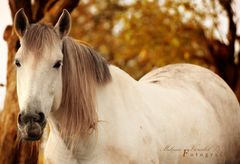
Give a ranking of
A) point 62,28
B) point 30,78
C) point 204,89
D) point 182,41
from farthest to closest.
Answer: point 182,41
point 204,89
point 62,28
point 30,78

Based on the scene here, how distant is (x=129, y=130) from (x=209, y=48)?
810cm

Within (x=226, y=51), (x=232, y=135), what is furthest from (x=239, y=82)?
(x=232, y=135)

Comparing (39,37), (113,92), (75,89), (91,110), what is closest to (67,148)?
(91,110)

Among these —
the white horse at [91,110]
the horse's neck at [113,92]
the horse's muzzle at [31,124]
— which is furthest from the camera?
the horse's neck at [113,92]

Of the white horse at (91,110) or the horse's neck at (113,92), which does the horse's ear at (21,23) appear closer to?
the white horse at (91,110)

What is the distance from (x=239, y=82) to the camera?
1180 cm

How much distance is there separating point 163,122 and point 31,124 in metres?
1.59

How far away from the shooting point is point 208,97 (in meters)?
6.43

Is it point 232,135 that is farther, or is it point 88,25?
point 88,25

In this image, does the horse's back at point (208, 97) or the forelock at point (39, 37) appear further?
the horse's back at point (208, 97)

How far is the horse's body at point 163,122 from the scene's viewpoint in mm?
4578

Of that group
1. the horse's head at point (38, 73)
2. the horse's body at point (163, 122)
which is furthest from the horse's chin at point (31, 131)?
the horse's body at point (163, 122)

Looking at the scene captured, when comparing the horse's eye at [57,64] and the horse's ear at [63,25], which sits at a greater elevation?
the horse's ear at [63,25]

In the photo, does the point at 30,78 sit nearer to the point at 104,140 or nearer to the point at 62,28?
the point at 62,28
